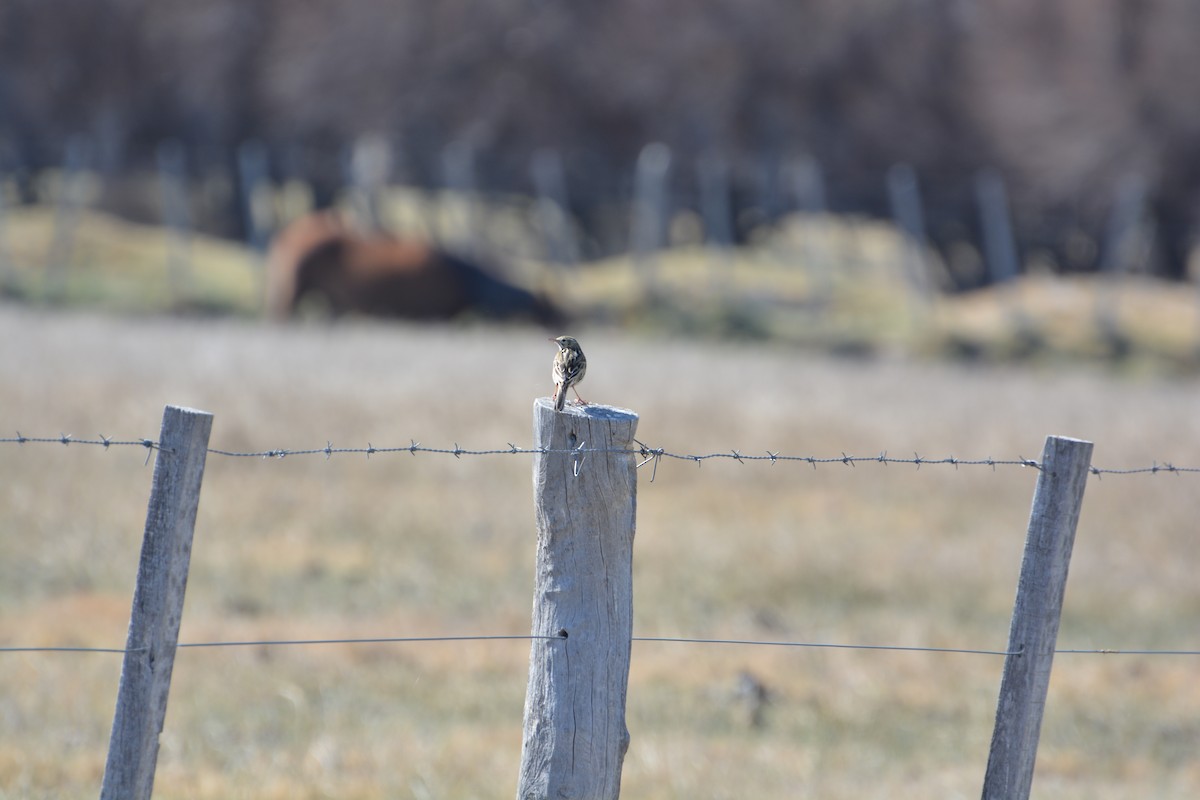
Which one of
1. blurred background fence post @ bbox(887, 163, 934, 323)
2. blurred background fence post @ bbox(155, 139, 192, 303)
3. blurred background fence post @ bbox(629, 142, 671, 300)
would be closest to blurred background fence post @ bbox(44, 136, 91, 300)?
blurred background fence post @ bbox(155, 139, 192, 303)

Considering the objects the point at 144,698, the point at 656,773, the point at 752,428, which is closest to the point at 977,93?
the point at 752,428

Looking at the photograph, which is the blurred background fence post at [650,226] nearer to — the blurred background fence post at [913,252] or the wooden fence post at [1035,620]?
the blurred background fence post at [913,252]

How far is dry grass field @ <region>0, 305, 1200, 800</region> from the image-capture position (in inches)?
223

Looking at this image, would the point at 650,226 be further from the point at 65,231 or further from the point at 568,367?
the point at 568,367

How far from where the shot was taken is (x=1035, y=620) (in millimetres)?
3566

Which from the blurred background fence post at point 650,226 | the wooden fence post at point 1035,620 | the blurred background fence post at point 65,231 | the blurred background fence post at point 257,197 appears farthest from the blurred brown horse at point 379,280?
the wooden fence post at point 1035,620

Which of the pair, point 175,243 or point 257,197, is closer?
point 175,243

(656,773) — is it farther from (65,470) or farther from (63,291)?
(63,291)

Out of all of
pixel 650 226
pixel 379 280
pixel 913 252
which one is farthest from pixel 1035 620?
pixel 913 252

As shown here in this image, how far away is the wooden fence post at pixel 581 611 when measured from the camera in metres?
3.46

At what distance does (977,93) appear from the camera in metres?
32.7

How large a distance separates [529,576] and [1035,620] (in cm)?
532

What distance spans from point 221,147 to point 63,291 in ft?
45.6

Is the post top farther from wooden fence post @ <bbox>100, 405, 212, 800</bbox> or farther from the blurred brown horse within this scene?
the blurred brown horse
